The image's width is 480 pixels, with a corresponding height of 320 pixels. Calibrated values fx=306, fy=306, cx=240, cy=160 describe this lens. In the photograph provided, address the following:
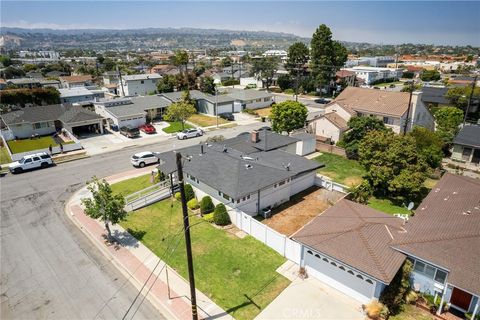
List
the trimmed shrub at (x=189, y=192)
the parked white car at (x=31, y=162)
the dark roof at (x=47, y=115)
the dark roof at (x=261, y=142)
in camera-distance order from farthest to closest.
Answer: the dark roof at (x=47, y=115) < the parked white car at (x=31, y=162) < the dark roof at (x=261, y=142) < the trimmed shrub at (x=189, y=192)

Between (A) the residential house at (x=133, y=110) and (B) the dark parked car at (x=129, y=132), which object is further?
(A) the residential house at (x=133, y=110)

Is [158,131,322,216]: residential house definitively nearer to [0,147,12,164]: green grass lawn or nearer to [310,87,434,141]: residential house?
[310,87,434,141]: residential house

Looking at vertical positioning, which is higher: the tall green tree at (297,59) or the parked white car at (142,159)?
the tall green tree at (297,59)

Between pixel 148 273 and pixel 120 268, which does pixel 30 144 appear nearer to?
pixel 120 268

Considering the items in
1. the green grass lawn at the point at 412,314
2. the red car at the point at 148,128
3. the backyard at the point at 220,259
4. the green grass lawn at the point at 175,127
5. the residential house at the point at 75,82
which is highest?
the residential house at the point at 75,82

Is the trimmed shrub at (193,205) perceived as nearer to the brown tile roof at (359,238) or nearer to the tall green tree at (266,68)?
the brown tile roof at (359,238)

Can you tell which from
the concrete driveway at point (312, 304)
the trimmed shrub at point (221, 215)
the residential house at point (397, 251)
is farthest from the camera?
the trimmed shrub at point (221, 215)

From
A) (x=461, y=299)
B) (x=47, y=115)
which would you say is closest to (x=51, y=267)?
(x=461, y=299)

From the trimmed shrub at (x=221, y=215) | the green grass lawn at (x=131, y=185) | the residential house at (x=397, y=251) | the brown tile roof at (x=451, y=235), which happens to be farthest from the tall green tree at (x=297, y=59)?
the residential house at (x=397, y=251)
